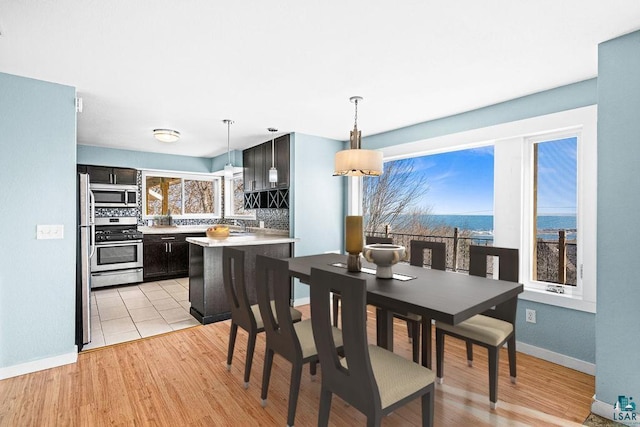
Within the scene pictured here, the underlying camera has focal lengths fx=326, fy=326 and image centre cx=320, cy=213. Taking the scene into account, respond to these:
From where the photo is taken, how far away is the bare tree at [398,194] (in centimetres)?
560

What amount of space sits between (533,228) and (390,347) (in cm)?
194

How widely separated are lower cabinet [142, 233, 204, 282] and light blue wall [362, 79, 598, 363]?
5060mm

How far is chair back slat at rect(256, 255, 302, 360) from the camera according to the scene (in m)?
1.95

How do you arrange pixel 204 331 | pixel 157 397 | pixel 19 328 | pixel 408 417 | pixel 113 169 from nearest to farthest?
pixel 408 417
pixel 157 397
pixel 19 328
pixel 204 331
pixel 113 169

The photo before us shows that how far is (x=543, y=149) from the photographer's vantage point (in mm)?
3072

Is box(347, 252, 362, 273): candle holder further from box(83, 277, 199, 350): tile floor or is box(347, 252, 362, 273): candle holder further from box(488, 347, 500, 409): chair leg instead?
box(83, 277, 199, 350): tile floor

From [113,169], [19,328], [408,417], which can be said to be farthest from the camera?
[113,169]

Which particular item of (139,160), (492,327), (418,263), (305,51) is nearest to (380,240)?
(418,263)

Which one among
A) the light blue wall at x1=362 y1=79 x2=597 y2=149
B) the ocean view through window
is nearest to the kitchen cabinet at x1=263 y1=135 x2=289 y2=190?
the ocean view through window

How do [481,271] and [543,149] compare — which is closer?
[481,271]

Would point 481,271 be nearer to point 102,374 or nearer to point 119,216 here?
point 102,374

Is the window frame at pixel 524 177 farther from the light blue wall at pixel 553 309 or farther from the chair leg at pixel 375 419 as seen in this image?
the chair leg at pixel 375 419

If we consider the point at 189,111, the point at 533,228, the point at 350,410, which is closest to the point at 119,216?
the point at 189,111

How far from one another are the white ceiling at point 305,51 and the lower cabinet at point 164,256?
2.70 m
